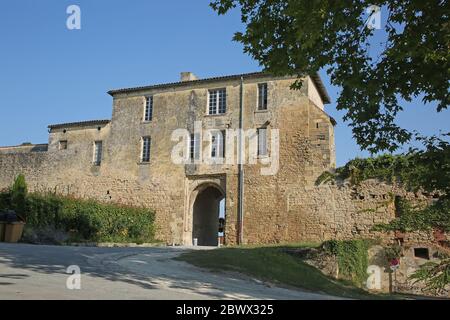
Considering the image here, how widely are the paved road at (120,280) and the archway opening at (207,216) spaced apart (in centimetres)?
1374

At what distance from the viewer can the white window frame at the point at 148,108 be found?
26.5m

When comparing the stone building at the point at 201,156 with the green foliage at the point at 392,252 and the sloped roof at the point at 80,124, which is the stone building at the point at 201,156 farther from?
the green foliage at the point at 392,252

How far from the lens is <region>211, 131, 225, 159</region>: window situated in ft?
78.9

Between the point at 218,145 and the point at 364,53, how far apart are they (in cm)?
1482

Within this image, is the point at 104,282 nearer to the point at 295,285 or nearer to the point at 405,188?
the point at 295,285

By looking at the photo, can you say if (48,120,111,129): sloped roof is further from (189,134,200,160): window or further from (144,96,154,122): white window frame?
(189,134,200,160): window

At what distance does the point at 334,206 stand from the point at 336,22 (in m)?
14.4

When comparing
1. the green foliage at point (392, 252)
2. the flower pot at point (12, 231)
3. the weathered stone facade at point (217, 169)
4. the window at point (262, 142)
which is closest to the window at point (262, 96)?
the weathered stone facade at point (217, 169)

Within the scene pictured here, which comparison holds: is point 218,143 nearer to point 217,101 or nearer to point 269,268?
point 217,101

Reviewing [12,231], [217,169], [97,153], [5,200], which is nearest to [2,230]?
[12,231]

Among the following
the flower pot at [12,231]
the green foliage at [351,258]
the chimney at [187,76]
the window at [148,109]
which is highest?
the chimney at [187,76]

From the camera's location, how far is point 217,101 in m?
24.8

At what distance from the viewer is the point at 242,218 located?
22953 millimetres
